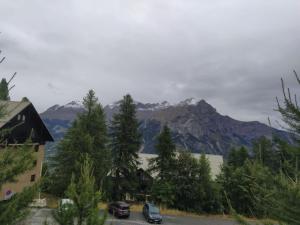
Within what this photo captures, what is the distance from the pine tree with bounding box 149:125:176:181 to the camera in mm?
45294

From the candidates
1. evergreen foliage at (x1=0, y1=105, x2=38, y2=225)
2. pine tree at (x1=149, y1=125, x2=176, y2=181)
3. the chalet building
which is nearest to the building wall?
the chalet building

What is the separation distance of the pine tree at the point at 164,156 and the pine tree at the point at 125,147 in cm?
285

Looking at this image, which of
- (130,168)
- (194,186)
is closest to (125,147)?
(130,168)

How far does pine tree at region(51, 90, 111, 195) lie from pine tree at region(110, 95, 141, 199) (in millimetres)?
1791

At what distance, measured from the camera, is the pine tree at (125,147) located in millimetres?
46250

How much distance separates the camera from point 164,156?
152ft

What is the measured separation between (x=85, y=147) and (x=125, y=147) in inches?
314

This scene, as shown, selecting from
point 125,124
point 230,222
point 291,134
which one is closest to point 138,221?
point 230,222

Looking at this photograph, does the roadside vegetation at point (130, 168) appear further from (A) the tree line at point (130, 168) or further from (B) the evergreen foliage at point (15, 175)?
(B) the evergreen foliage at point (15, 175)

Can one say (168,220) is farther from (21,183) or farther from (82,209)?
(82,209)

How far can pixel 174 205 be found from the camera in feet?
144

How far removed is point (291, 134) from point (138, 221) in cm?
3006

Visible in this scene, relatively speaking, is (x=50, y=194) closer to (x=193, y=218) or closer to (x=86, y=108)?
(x=86, y=108)

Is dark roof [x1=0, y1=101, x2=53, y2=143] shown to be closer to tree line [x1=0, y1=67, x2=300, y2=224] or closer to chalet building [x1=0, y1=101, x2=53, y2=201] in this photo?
chalet building [x1=0, y1=101, x2=53, y2=201]
